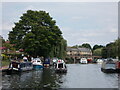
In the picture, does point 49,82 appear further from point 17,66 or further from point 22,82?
point 17,66

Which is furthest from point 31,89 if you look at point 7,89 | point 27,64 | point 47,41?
point 47,41

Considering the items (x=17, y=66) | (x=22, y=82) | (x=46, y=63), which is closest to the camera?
(x=22, y=82)

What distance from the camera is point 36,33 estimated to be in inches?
2785

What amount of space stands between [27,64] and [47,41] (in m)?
13.4

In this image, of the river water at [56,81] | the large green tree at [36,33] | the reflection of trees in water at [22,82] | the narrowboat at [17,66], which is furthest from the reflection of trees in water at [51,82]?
the large green tree at [36,33]

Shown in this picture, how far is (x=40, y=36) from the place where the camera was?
6938 cm

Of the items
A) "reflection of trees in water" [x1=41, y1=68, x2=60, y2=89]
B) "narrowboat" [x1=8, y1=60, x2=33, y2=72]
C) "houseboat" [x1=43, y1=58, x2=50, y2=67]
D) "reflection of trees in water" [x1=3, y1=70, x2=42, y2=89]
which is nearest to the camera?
"reflection of trees in water" [x1=41, y1=68, x2=60, y2=89]

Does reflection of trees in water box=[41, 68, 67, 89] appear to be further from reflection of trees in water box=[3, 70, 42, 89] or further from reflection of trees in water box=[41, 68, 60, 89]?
reflection of trees in water box=[3, 70, 42, 89]

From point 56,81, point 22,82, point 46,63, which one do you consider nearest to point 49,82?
point 56,81

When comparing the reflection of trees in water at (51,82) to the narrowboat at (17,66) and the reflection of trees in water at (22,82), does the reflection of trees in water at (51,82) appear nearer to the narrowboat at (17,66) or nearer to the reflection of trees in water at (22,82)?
the reflection of trees in water at (22,82)

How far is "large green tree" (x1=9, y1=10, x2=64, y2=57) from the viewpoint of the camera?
6871 centimetres

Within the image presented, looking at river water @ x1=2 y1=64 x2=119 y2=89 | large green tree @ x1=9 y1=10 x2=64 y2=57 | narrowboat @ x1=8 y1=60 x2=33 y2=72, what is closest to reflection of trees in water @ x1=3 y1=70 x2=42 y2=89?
river water @ x1=2 y1=64 x2=119 y2=89

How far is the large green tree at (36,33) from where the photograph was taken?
6871cm

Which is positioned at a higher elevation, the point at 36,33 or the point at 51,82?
the point at 36,33
